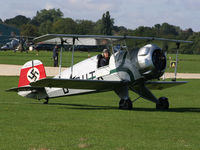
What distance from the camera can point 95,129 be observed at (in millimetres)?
9250

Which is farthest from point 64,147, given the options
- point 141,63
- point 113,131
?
point 141,63

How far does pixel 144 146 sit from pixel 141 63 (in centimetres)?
524

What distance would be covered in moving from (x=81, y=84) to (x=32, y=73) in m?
2.46

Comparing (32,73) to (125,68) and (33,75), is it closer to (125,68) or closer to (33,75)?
(33,75)

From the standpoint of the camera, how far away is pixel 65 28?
7382 inches

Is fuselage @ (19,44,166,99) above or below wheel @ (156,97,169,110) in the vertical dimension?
above

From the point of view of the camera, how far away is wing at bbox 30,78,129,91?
40.6 feet

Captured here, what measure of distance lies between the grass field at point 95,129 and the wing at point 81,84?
0.68m

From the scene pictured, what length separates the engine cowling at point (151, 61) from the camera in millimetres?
12477

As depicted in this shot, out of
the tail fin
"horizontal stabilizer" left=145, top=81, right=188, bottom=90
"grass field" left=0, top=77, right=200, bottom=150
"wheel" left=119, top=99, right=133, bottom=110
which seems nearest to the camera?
"grass field" left=0, top=77, right=200, bottom=150

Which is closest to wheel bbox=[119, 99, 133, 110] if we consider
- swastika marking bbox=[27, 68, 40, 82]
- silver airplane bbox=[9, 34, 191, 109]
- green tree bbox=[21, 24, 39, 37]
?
silver airplane bbox=[9, 34, 191, 109]

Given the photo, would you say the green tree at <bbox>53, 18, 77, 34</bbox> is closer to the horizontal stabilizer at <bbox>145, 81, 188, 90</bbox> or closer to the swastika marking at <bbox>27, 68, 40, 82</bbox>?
the swastika marking at <bbox>27, 68, 40, 82</bbox>

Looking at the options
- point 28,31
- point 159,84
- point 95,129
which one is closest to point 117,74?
point 159,84

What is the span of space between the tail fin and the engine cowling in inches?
135
